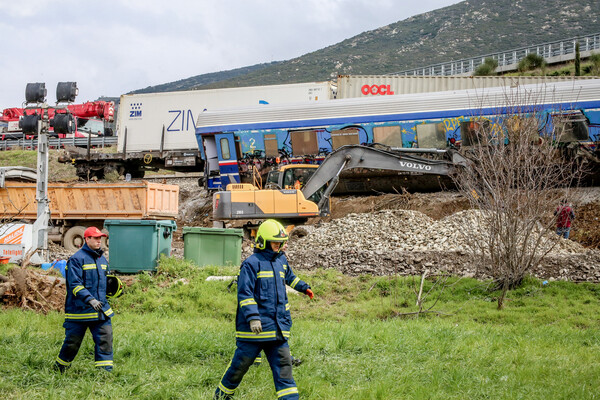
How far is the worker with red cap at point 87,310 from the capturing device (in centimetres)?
683

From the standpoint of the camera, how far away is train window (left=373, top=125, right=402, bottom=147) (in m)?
23.2

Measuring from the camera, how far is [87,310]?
686 cm

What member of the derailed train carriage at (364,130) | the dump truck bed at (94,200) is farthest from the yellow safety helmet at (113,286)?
the derailed train carriage at (364,130)

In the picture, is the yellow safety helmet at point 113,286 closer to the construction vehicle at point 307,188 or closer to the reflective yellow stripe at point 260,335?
the reflective yellow stripe at point 260,335

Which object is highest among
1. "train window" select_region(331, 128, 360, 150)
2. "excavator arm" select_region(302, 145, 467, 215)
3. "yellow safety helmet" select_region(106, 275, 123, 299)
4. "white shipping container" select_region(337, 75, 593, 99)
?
"white shipping container" select_region(337, 75, 593, 99)

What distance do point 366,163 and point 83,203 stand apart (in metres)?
8.66

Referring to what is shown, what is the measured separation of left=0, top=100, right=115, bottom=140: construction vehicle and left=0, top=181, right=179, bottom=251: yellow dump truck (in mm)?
15374

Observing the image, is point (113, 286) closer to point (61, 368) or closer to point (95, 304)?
point (95, 304)

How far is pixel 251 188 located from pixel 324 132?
6.01 m

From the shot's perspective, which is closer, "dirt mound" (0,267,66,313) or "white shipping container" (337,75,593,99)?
"dirt mound" (0,267,66,313)

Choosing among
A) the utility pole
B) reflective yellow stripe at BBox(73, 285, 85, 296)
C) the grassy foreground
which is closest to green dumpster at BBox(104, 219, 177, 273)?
the grassy foreground

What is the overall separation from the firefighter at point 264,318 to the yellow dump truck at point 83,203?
13902mm

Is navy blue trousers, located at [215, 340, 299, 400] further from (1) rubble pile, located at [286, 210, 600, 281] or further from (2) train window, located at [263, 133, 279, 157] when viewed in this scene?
(2) train window, located at [263, 133, 279, 157]

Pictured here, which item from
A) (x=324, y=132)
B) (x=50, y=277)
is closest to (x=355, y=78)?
(x=324, y=132)
